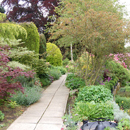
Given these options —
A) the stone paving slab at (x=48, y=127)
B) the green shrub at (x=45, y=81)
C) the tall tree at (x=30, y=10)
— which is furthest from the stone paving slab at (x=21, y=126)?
the tall tree at (x=30, y=10)

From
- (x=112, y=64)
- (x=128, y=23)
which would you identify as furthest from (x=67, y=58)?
(x=128, y=23)

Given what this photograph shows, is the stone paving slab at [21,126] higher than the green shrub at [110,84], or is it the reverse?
the green shrub at [110,84]

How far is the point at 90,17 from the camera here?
4688 millimetres

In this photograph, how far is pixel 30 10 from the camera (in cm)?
1677

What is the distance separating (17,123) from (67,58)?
56.0 feet

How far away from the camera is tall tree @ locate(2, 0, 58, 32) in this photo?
52.6ft

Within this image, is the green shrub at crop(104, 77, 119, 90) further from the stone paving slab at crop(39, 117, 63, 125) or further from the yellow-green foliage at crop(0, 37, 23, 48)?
the yellow-green foliage at crop(0, 37, 23, 48)

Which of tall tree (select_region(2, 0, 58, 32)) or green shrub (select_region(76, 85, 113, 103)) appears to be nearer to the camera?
green shrub (select_region(76, 85, 113, 103))

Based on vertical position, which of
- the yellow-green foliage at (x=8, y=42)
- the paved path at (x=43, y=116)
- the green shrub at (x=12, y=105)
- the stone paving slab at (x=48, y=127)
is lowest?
the paved path at (x=43, y=116)

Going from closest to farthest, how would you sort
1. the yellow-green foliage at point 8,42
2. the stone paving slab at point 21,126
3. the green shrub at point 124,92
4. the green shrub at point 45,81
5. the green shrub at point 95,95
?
the stone paving slab at point 21,126 → the green shrub at point 95,95 → the yellow-green foliage at point 8,42 → the green shrub at point 124,92 → the green shrub at point 45,81

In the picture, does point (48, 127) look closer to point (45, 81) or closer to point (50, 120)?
point (50, 120)

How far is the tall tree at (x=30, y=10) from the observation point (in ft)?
52.6

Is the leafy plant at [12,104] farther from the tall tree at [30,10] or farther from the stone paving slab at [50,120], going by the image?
the tall tree at [30,10]

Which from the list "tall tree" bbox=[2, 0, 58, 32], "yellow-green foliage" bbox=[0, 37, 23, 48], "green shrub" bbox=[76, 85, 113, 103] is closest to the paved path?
"green shrub" bbox=[76, 85, 113, 103]
